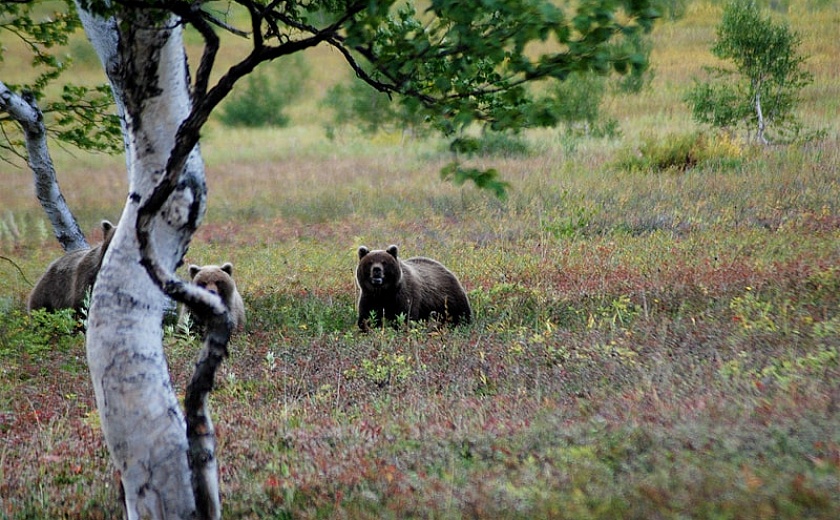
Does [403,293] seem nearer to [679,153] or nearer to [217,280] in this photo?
[217,280]

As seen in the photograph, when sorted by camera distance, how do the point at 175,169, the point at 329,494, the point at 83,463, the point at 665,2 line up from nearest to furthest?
the point at 665,2 < the point at 175,169 < the point at 329,494 < the point at 83,463

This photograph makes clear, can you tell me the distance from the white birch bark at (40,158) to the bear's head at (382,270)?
480 centimetres

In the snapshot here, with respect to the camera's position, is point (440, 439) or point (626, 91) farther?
point (626, 91)

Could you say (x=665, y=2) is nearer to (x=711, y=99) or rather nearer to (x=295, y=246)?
(x=295, y=246)

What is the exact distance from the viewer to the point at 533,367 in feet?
24.4

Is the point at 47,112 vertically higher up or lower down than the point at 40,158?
higher up

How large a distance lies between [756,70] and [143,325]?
78.5ft

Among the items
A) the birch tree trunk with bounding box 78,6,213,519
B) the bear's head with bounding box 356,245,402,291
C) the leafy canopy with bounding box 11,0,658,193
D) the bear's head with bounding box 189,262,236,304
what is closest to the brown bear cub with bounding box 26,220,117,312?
the bear's head with bounding box 189,262,236,304

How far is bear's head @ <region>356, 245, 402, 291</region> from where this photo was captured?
34.5 ft

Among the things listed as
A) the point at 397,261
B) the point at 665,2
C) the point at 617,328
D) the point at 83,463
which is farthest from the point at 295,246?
the point at 665,2

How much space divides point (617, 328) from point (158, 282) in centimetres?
531

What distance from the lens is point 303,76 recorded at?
6950 centimetres

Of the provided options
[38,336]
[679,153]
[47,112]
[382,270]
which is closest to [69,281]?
[38,336]

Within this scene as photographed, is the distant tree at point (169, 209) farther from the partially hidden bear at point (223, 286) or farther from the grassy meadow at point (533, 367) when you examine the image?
the partially hidden bear at point (223, 286)
